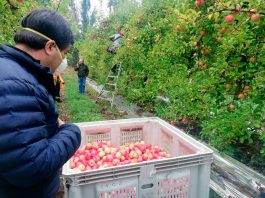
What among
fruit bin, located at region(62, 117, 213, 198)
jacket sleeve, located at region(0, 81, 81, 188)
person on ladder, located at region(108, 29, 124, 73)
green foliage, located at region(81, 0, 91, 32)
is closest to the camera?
jacket sleeve, located at region(0, 81, 81, 188)

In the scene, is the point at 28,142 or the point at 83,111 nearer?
the point at 28,142

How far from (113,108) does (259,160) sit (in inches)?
201

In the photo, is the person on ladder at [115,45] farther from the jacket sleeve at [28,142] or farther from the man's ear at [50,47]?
the jacket sleeve at [28,142]

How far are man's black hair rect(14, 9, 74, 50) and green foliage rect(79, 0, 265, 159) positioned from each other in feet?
5.04

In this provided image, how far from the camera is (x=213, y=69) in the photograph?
10.3 feet

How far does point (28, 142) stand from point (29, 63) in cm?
36

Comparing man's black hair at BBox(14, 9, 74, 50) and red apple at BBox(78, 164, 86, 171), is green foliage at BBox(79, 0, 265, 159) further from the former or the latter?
red apple at BBox(78, 164, 86, 171)

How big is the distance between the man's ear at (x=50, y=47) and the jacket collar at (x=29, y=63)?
0.07 metres

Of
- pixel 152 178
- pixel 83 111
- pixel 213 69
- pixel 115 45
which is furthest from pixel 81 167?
pixel 115 45

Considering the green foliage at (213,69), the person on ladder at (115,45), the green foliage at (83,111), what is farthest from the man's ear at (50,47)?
the person on ladder at (115,45)

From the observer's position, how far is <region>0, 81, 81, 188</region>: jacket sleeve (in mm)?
1066

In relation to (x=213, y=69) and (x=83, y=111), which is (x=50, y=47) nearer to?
(x=213, y=69)

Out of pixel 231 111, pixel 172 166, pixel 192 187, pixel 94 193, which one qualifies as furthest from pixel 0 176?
pixel 231 111

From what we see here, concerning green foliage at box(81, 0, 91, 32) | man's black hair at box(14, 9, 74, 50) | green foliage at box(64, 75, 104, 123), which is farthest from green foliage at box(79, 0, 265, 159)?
green foliage at box(81, 0, 91, 32)
